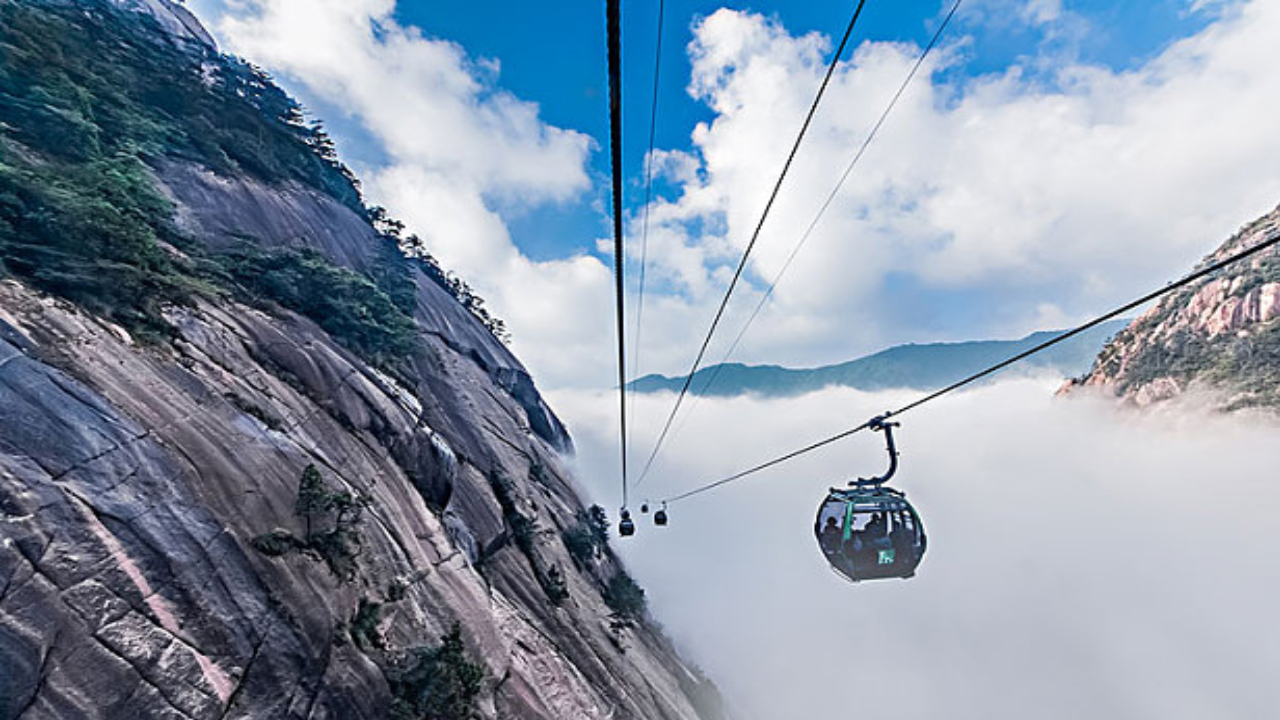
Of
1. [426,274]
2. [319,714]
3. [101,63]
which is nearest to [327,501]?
[319,714]

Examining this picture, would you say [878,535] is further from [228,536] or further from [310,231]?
[310,231]

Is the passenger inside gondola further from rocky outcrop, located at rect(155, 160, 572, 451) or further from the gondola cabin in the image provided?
rocky outcrop, located at rect(155, 160, 572, 451)

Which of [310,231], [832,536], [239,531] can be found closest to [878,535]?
[832,536]

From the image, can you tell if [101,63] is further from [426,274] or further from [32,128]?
[426,274]

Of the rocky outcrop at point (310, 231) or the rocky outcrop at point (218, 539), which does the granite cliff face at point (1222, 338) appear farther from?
the rocky outcrop at point (218, 539)

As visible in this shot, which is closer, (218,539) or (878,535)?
(218,539)

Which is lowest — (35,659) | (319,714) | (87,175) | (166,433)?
(319,714)

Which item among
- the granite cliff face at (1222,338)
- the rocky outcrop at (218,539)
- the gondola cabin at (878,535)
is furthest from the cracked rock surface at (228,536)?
the granite cliff face at (1222,338)
